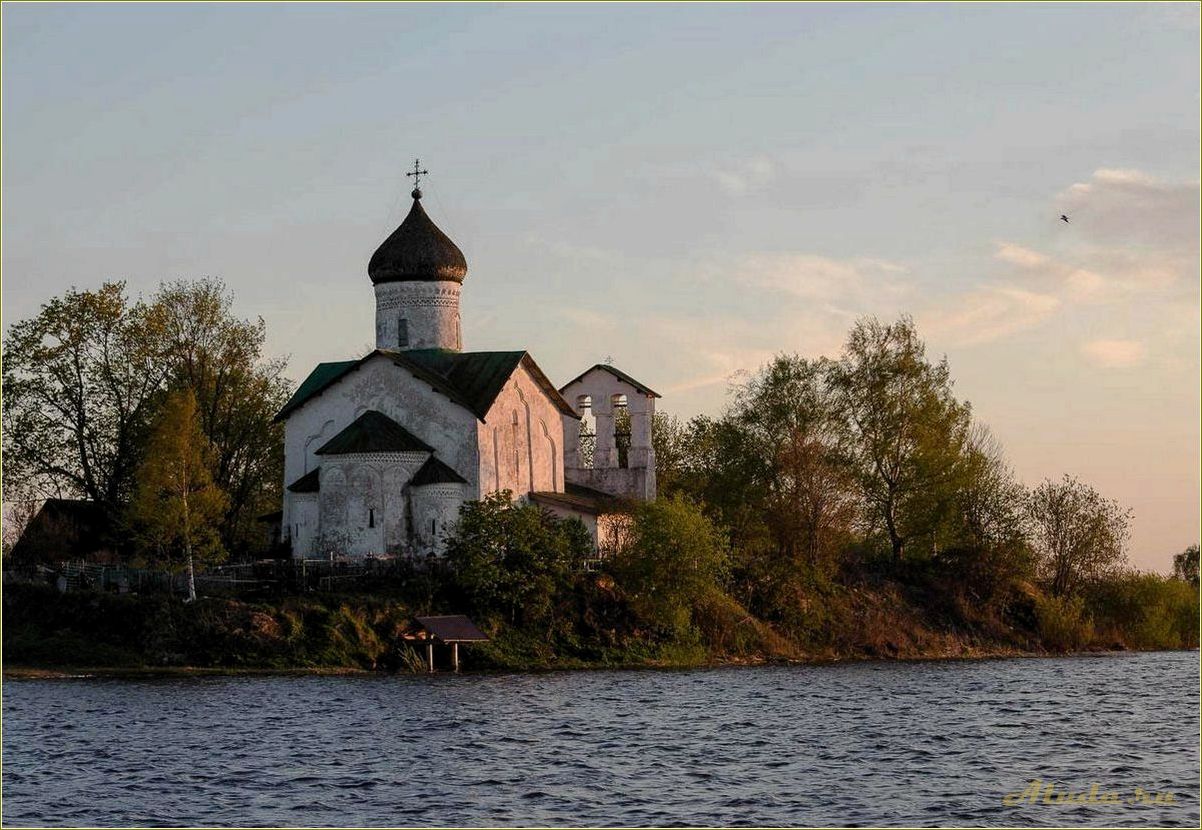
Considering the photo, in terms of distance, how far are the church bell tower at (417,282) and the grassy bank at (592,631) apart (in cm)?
1175

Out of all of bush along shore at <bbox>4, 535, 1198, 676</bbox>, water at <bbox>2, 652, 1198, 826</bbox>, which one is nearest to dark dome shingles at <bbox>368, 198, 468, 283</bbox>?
bush along shore at <bbox>4, 535, 1198, 676</bbox>

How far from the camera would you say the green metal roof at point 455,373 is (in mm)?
62250

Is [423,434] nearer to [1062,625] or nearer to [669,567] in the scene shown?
[669,567]

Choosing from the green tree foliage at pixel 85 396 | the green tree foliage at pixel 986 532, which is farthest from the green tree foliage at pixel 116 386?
the green tree foliage at pixel 986 532

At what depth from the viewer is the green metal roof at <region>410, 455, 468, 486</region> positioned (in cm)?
6025

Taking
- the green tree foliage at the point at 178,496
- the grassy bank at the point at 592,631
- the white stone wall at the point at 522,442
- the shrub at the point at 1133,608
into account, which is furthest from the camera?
the shrub at the point at 1133,608

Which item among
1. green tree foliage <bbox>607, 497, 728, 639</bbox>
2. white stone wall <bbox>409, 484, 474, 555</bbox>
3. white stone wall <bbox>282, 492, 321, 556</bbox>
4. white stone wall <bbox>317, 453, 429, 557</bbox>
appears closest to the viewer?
green tree foliage <bbox>607, 497, 728, 639</bbox>

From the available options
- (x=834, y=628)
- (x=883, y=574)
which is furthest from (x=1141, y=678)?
(x=883, y=574)

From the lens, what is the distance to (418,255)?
64688 mm

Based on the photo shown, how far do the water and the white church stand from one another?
10721 mm

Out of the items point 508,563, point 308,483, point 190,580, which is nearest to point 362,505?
point 308,483

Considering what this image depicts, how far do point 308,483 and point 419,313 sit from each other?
750 cm

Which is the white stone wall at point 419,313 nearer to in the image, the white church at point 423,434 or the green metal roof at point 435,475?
the white church at point 423,434

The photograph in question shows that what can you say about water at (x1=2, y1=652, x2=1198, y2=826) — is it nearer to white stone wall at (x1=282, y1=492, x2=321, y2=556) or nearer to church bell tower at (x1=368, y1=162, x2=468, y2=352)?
white stone wall at (x1=282, y1=492, x2=321, y2=556)
